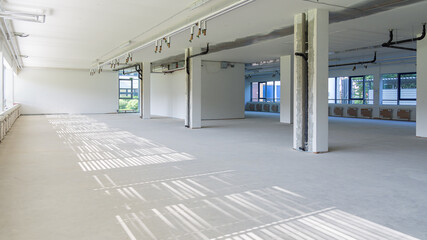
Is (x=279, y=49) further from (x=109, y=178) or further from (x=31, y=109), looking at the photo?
(x=31, y=109)

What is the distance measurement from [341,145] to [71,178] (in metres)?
6.67

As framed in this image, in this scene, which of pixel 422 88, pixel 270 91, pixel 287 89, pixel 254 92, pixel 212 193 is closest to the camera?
pixel 212 193

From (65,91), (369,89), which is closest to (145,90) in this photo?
(65,91)

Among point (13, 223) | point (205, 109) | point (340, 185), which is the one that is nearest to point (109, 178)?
point (13, 223)

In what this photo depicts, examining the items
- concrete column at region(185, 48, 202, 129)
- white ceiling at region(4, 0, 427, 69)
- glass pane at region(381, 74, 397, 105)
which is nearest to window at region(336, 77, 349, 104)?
glass pane at region(381, 74, 397, 105)

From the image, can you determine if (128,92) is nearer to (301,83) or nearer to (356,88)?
(356,88)

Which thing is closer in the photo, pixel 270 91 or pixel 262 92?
pixel 270 91

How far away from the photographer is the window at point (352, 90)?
1958 cm

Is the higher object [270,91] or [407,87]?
[270,91]

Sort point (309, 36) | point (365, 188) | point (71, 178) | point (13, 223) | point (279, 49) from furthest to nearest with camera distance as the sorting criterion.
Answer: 1. point (279, 49)
2. point (309, 36)
3. point (71, 178)
4. point (365, 188)
5. point (13, 223)

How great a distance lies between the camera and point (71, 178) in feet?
16.6

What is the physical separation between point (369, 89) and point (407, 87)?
7.49 ft

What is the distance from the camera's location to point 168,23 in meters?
8.97

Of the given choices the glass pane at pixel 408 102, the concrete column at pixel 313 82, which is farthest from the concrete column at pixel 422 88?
the glass pane at pixel 408 102
